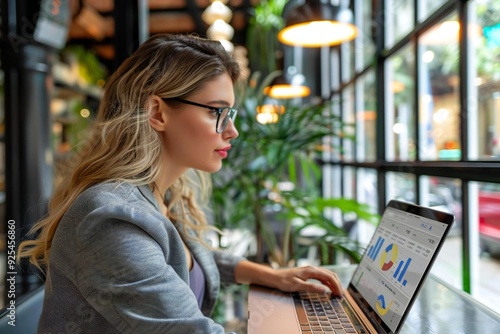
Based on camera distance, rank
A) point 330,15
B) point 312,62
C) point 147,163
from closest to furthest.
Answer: point 147,163
point 330,15
point 312,62

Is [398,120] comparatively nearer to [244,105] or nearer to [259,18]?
[244,105]

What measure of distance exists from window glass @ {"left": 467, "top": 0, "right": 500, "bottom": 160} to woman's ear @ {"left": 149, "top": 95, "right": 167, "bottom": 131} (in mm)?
1092

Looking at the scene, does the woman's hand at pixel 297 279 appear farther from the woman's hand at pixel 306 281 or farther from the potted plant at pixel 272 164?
the potted plant at pixel 272 164

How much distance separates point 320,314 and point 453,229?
0.97m

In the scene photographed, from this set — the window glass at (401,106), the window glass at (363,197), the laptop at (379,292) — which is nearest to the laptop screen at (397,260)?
the laptop at (379,292)

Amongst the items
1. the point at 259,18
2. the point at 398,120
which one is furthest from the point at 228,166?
the point at 259,18

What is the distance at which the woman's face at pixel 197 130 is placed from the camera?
1009 mm

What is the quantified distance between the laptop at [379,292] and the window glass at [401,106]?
46.5 inches

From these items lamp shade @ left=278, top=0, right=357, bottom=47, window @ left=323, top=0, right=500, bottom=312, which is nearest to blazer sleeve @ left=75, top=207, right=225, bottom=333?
window @ left=323, top=0, right=500, bottom=312

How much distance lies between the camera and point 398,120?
2451 millimetres

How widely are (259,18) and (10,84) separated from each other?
1.82 meters

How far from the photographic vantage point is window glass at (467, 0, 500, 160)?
143cm

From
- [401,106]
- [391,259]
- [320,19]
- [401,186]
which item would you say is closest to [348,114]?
[401,106]

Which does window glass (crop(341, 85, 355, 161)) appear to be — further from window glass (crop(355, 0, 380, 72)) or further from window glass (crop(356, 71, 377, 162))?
window glass (crop(355, 0, 380, 72))
